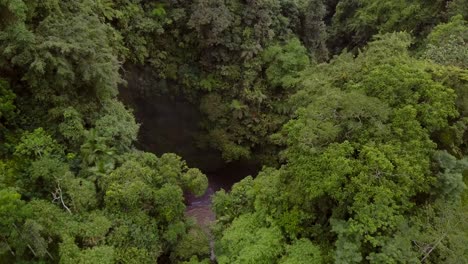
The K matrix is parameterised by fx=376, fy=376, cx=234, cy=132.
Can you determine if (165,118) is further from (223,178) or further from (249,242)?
(249,242)

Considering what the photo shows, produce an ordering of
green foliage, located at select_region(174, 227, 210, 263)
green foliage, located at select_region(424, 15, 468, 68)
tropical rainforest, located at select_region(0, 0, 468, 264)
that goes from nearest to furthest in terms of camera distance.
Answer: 1. tropical rainforest, located at select_region(0, 0, 468, 264)
2. green foliage, located at select_region(174, 227, 210, 263)
3. green foliage, located at select_region(424, 15, 468, 68)

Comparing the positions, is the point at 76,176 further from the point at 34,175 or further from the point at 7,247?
the point at 7,247

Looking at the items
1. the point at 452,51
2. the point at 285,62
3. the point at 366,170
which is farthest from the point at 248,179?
the point at 285,62

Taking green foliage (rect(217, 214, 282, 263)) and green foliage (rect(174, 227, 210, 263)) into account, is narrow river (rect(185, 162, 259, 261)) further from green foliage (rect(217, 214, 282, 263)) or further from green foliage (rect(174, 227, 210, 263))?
green foliage (rect(217, 214, 282, 263))

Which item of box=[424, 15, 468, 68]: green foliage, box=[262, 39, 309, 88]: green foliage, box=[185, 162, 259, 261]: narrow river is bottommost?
box=[185, 162, 259, 261]: narrow river

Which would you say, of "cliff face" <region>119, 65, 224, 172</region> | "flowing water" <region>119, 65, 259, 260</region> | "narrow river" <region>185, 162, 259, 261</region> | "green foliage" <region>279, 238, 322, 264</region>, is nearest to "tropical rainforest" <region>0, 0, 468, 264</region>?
"green foliage" <region>279, 238, 322, 264</region>

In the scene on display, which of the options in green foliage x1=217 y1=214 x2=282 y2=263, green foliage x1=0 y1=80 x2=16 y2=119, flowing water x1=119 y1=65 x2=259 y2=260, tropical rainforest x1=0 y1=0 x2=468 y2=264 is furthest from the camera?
flowing water x1=119 y1=65 x2=259 y2=260

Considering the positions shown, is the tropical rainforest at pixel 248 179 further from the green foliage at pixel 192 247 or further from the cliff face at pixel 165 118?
the cliff face at pixel 165 118

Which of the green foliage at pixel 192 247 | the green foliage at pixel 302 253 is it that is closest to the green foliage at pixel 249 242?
the green foliage at pixel 302 253
